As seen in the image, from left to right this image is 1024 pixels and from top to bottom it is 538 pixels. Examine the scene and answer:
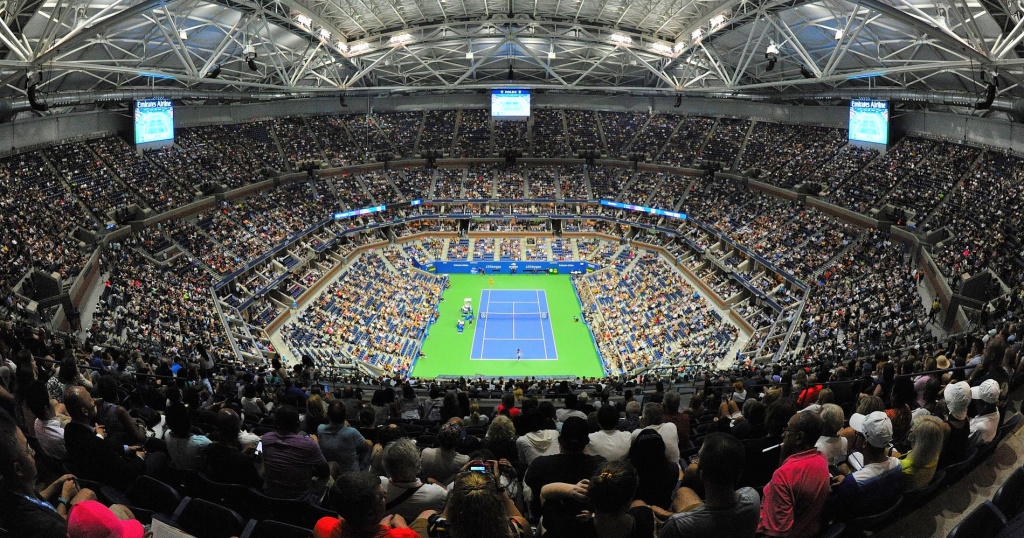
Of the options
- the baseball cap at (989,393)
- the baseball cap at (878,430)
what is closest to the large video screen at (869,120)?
the baseball cap at (989,393)

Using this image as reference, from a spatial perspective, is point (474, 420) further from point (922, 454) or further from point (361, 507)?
point (361, 507)

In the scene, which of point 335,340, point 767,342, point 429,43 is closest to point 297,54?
point 429,43

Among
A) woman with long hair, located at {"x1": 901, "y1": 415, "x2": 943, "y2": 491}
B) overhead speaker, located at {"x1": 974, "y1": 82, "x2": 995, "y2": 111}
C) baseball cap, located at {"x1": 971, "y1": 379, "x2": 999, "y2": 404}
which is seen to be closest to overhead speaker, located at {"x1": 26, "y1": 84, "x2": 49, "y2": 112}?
woman with long hair, located at {"x1": 901, "y1": 415, "x2": 943, "y2": 491}

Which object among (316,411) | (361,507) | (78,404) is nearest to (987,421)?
(361,507)

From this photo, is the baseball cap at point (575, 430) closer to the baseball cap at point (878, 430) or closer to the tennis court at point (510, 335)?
the baseball cap at point (878, 430)

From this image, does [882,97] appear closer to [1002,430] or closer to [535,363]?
[535,363]
